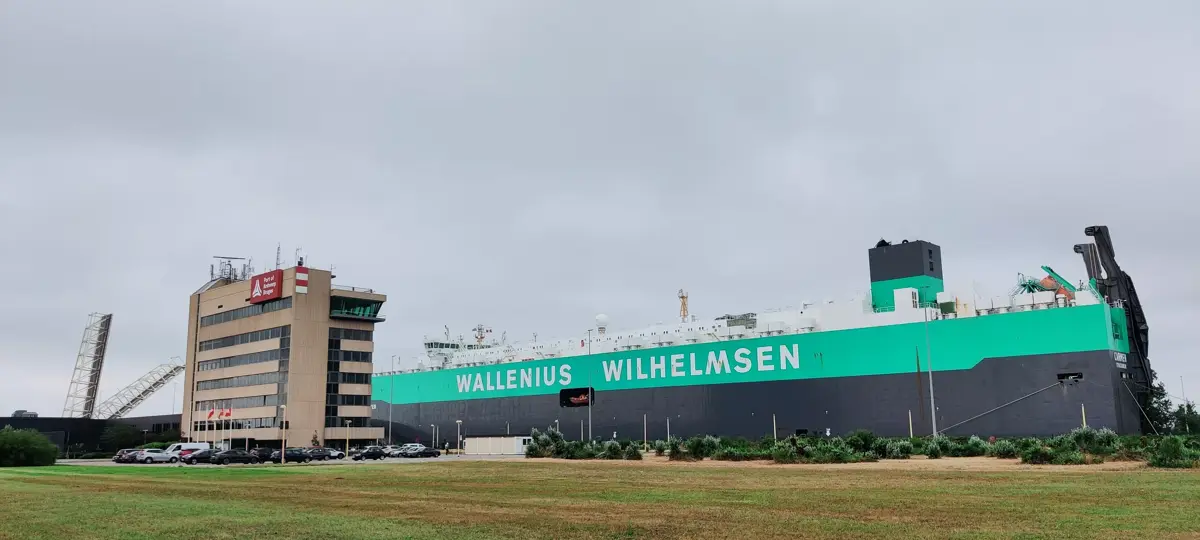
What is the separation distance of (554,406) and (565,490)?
60.2 m

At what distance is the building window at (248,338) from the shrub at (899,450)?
5857 cm

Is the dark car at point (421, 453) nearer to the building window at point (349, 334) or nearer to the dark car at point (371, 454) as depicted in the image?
the dark car at point (371, 454)

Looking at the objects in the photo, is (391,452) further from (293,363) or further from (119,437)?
(119,437)

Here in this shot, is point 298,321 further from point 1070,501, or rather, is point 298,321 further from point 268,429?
point 1070,501

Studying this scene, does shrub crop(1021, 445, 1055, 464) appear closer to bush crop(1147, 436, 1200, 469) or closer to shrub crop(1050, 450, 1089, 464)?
shrub crop(1050, 450, 1089, 464)

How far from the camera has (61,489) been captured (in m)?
28.9

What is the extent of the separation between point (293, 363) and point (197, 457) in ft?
73.8

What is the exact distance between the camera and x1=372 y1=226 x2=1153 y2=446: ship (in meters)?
55.4

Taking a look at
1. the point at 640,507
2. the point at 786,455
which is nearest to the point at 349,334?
the point at 786,455

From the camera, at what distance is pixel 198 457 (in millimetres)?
59688

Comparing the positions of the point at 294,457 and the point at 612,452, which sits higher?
the point at 612,452

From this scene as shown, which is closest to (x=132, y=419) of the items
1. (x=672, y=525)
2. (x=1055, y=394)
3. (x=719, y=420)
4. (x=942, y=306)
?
(x=719, y=420)

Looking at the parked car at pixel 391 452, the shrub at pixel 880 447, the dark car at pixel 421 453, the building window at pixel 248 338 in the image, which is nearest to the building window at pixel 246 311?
the building window at pixel 248 338

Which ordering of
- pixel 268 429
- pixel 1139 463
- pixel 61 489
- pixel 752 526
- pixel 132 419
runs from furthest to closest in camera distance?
pixel 132 419 → pixel 268 429 → pixel 1139 463 → pixel 61 489 → pixel 752 526
